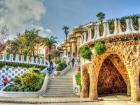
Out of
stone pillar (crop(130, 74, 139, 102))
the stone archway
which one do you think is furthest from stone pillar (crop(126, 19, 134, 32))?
the stone archway

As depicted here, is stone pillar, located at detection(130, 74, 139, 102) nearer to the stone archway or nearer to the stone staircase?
the stone archway

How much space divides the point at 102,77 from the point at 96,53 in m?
3.62

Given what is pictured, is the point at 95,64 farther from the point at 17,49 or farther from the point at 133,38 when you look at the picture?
the point at 17,49

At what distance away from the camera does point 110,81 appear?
70.4 feet

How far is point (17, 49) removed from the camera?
4625 centimetres

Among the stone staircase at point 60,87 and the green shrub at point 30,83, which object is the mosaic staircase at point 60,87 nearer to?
the stone staircase at point 60,87

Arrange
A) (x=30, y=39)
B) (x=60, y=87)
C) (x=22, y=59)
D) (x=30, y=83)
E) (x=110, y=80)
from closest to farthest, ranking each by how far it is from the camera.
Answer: (x=110, y=80) → (x=30, y=83) → (x=60, y=87) → (x=22, y=59) → (x=30, y=39)

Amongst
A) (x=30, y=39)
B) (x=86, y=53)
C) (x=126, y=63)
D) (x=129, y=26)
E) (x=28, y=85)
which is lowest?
(x=28, y=85)

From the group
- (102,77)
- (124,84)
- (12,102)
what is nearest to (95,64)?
(102,77)

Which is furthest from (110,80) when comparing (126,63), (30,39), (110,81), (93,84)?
(30,39)

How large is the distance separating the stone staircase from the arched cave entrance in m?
2.70

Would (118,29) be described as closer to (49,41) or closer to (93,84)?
(93,84)

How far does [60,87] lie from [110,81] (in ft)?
16.1

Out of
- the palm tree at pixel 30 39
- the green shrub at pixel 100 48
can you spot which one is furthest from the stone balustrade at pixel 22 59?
the green shrub at pixel 100 48
